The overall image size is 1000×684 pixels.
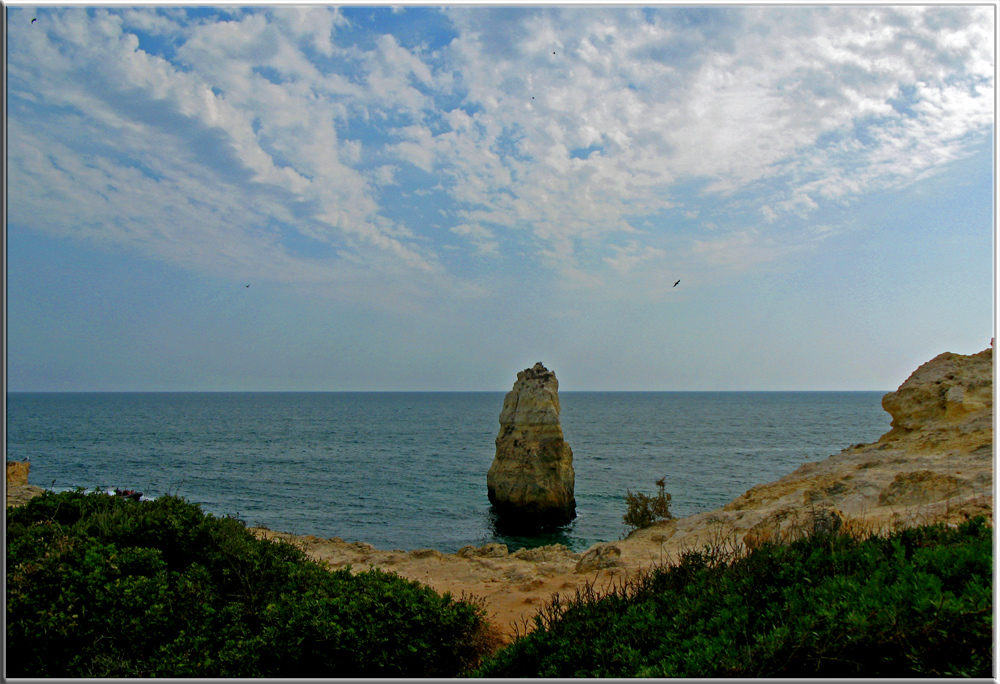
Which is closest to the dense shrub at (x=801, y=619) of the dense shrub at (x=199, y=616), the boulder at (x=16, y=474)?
the dense shrub at (x=199, y=616)

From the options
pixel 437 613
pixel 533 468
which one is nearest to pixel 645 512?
pixel 533 468

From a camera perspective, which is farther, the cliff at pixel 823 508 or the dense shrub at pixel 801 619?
the cliff at pixel 823 508

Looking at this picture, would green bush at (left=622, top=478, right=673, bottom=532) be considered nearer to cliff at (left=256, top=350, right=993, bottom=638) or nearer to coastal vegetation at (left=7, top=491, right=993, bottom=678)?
cliff at (left=256, top=350, right=993, bottom=638)

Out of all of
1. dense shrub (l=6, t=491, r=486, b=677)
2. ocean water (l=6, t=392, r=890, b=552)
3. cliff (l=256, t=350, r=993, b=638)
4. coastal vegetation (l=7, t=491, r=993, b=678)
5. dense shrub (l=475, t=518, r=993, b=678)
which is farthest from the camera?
ocean water (l=6, t=392, r=890, b=552)

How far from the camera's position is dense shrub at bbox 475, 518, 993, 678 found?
11.5 feet

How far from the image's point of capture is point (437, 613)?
678 centimetres

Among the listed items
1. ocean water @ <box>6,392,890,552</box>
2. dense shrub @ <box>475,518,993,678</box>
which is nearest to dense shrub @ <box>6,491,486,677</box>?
dense shrub @ <box>475,518,993,678</box>

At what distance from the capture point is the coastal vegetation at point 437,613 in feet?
12.2

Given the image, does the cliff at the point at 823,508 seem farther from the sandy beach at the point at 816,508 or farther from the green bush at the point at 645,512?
the green bush at the point at 645,512

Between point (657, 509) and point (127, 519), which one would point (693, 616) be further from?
point (657, 509)

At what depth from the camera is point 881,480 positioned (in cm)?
1237

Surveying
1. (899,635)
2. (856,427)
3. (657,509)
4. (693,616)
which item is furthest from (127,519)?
(856,427)

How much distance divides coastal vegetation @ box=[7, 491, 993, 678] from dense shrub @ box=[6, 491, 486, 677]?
19mm

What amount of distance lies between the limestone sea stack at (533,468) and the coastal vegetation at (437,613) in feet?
66.6
